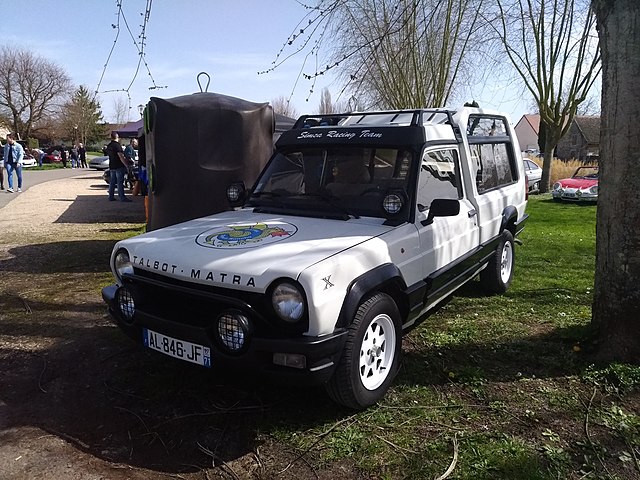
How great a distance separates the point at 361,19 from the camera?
9812mm

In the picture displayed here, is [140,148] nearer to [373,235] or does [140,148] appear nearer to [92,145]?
[373,235]

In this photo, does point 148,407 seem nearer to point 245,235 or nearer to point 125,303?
point 125,303

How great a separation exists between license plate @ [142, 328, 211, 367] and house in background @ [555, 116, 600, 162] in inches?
2618

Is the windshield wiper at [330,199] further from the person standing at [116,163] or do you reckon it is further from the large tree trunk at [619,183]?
the person standing at [116,163]

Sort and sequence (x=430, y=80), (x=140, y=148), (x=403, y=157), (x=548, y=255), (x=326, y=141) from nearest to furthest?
(x=403, y=157) < (x=326, y=141) < (x=548, y=255) < (x=140, y=148) < (x=430, y=80)

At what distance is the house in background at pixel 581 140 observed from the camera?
6362 cm

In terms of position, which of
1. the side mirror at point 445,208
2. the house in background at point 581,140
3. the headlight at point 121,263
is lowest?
the headlight at point 121,263

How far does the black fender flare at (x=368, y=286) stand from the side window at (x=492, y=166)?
2.13 m

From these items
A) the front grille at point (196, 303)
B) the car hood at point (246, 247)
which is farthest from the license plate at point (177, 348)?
the car hood at point (246, 247)

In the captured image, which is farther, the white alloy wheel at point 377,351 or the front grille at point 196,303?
the white alloy wheel at point 377,351

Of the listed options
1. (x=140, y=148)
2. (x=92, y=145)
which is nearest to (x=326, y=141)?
(x=140, y=148)

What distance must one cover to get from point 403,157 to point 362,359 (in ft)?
5.58

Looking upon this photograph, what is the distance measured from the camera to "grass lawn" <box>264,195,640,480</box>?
2822mm

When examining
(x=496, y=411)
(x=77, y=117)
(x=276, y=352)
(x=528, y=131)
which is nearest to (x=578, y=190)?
(x=496, y=411)
